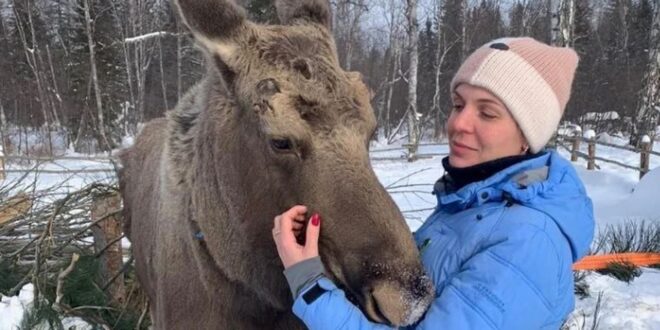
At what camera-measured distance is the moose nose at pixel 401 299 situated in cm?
196

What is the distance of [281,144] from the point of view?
2.29 meters

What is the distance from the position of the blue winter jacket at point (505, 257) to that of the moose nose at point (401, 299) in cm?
5

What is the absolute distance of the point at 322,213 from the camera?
2205 mm

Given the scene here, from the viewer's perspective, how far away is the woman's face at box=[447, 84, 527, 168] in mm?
2287

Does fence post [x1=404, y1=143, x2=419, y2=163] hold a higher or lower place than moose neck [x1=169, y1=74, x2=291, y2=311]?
lower

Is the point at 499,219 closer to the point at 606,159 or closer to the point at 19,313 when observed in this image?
the point at 19,313

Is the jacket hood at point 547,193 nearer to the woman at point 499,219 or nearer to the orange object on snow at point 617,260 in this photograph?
the woman at point 499,219

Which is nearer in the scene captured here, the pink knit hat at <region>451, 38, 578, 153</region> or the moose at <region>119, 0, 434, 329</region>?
the moose at <region>119, 0, 434, 329</region>

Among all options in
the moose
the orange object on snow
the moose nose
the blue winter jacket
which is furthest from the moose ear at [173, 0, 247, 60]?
the orange object on snow

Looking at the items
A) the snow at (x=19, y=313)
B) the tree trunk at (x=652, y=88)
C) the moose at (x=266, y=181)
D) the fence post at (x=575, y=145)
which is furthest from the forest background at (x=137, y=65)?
the moose at (x=266, y=181)

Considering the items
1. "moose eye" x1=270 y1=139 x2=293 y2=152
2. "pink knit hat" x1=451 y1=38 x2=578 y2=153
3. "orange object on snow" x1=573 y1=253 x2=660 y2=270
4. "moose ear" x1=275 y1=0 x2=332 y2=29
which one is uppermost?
"moose ear" x1=275 y1=0 x2=332 y2=29

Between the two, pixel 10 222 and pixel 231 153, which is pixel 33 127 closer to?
pixel 10 222

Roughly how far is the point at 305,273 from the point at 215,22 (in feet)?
3.68

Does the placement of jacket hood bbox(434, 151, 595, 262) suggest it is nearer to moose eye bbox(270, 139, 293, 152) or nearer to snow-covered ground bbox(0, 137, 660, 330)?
moose eye bbox(270, 139, 293, 152)
